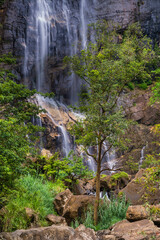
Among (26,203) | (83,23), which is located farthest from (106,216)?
(83,23)

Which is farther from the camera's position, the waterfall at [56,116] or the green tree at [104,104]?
the waterfall at [56,116]

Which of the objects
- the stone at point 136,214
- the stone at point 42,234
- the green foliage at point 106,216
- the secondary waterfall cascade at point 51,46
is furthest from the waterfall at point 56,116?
the stone at point 42,234

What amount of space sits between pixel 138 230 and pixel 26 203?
3795 millimetres

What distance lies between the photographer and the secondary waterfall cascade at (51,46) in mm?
22047

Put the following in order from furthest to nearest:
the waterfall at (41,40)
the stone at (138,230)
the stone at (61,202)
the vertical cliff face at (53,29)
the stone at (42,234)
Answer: the waterfall at (41,40)
the vertical cliff face at (53,29)
the stone at (61,202)
the stone at (138,230)
the stone at (42,234)

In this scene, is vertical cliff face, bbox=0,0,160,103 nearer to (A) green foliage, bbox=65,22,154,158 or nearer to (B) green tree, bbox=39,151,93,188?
(B) green tree, bbox=39,151,93,188

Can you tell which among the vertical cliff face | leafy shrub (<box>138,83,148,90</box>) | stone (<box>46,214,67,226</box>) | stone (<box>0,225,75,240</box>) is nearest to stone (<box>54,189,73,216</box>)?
stone (<box>46,214,67,226</box>)

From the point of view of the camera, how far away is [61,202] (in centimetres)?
844

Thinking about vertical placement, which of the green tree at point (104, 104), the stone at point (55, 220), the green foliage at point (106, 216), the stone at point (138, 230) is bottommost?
the green foliage at point (106, 216)

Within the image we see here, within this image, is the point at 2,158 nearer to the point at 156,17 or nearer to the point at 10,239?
the point at 10,239

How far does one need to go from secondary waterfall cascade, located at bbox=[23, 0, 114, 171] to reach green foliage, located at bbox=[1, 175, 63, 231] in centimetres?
1129

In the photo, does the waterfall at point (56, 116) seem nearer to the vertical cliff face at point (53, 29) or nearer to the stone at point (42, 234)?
the vertical cliff face at point (53, 29)

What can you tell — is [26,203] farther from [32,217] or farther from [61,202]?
[61,202]

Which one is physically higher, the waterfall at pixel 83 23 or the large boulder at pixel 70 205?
the waterfall at pixel 83 23
